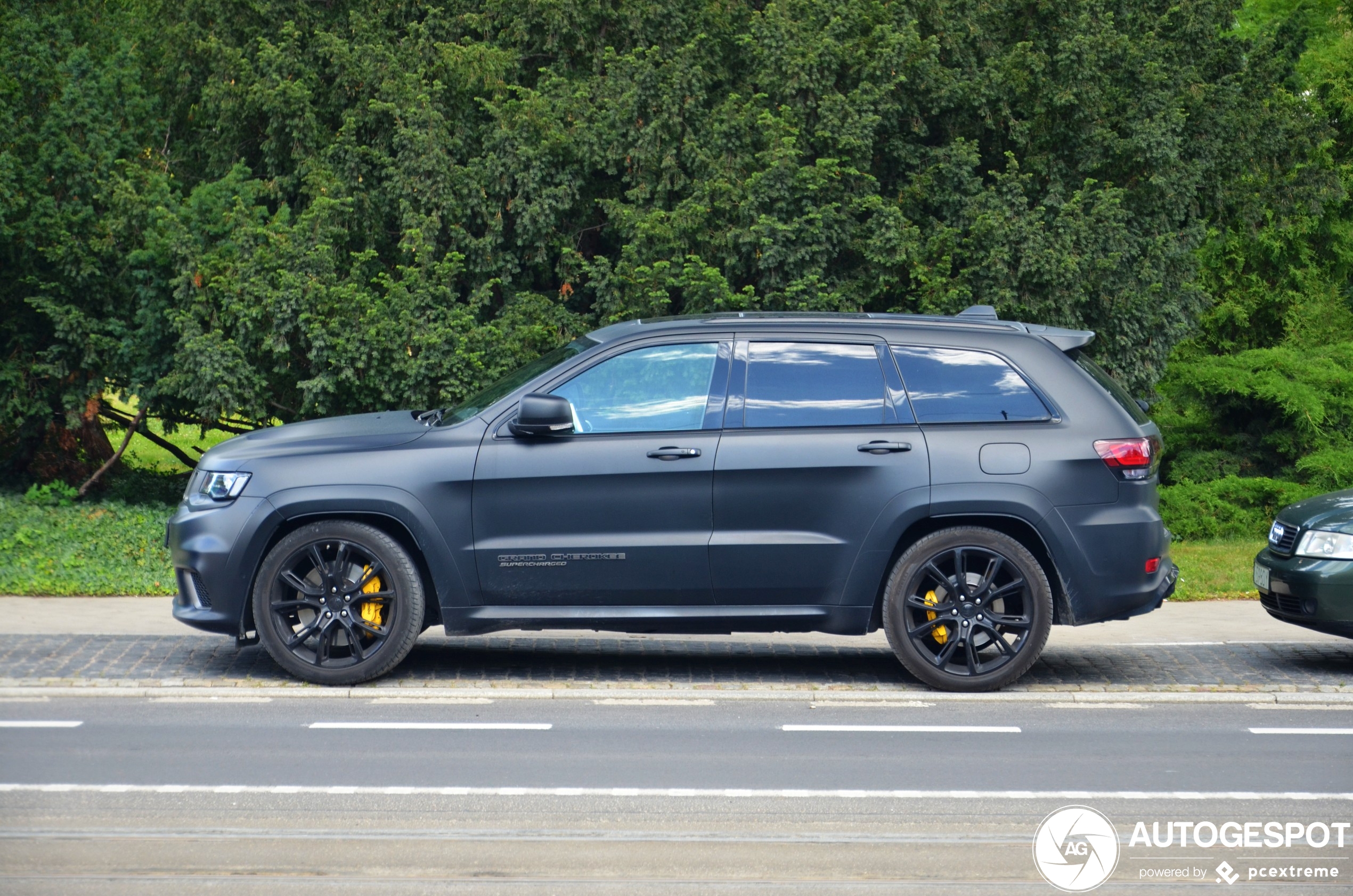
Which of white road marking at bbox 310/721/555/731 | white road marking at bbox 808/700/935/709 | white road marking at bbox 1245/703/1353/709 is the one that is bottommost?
white road marking at bbox 1245/703/1353/709

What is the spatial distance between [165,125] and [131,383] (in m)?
2.97

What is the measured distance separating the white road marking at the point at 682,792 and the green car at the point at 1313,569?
2490 millimetres

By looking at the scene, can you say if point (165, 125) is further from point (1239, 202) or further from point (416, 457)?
point (1239, 202)

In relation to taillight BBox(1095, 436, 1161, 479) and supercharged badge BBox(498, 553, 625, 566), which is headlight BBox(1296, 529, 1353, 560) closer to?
taillight BBox(1095, 436, 1161, 479)

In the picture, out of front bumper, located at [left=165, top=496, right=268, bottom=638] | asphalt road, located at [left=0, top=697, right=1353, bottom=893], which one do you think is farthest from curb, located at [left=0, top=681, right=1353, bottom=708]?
front bumper, located at [left=165, top=496, right=268, bottom=638]

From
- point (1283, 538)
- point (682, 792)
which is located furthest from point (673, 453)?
point (1283, 538)

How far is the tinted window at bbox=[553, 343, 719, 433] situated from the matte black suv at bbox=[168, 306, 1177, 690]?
0.04 ft

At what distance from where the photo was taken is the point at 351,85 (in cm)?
1502

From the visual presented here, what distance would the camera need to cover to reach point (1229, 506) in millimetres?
16047

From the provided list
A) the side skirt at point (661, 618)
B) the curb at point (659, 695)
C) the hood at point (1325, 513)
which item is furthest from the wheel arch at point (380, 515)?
the hood at point (1325, 513)

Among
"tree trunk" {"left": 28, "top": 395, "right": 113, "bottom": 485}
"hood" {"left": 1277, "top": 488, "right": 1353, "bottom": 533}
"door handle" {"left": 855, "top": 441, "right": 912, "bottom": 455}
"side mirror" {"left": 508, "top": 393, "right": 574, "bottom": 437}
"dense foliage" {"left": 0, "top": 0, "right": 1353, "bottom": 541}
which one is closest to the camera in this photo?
"side mirror" {"left": 508, "top": 393, "right": 574, "bottom": 437}

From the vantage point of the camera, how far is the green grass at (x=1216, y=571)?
11.5m

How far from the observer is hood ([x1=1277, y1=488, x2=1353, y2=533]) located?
334 inches

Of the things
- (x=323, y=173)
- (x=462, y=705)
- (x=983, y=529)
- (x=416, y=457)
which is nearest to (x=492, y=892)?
(x=462, y=705)
